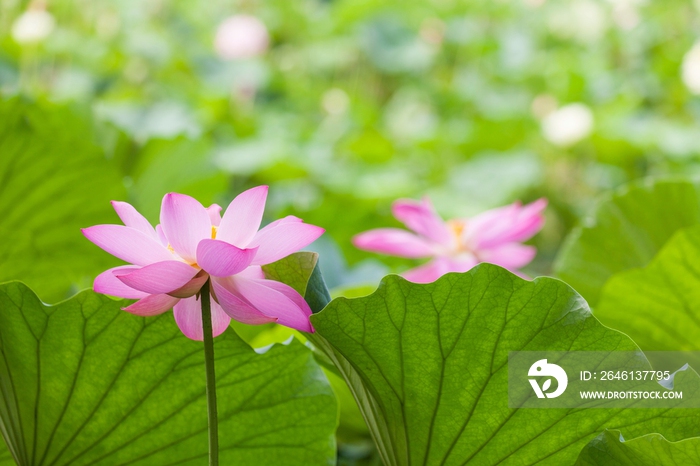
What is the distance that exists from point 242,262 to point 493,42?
2438mm

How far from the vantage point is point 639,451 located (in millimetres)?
322

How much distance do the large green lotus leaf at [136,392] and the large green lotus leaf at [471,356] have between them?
6cm

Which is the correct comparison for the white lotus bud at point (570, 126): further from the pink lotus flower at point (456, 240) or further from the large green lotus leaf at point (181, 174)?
the pink lotus flower at point (456, 240)

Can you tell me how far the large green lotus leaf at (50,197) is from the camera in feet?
1.87

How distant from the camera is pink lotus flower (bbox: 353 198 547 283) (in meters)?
0.59

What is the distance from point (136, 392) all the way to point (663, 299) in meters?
0.34

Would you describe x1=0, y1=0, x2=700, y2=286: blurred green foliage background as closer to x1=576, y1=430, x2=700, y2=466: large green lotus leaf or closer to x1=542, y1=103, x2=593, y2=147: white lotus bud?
x1=542, y1=103, x2=593, y2=147: white lotus bud

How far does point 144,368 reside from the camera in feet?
1.25

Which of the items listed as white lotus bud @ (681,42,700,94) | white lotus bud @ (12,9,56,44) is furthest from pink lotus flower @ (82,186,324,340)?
white lotus bud @ (681,42,700,94)

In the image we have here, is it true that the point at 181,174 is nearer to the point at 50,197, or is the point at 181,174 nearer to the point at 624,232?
the point at 50,197

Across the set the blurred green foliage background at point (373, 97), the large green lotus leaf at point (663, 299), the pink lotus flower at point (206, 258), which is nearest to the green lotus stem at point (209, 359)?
the pink lotus flower at point (206, 258)

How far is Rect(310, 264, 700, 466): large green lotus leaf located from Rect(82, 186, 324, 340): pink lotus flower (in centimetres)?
3

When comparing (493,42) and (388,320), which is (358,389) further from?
(493,42)

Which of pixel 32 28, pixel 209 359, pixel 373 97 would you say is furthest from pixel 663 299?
pixel 373 97
